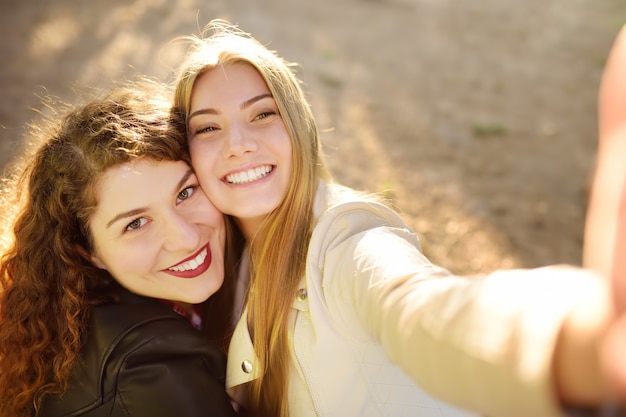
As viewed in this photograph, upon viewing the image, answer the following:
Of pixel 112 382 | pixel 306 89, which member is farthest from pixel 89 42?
pixel 112 382

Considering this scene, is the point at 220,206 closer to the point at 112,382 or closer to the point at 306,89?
the point at 112,382

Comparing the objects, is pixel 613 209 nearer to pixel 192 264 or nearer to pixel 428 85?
pixel 192 264

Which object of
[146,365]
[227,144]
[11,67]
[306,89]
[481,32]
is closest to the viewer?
[146,365]

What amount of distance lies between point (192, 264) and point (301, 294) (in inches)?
19.8

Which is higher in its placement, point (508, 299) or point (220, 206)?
point (508, 299)

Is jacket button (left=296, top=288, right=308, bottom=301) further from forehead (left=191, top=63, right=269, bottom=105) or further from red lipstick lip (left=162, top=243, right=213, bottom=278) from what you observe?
forehead (left=191, top=63, right=269, bottom=105)

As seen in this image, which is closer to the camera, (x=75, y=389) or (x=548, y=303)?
(x=548, y=303)

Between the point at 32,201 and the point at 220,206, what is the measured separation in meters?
0.74

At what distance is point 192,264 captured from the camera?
2174mm

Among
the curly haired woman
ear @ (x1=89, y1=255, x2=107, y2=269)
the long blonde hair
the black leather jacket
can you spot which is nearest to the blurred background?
the long blonde hair

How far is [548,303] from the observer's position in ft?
2.65

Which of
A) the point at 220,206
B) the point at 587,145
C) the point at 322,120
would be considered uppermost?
the point at 220,206

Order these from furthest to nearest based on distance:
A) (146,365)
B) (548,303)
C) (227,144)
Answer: (227,144) → (146,365) → (548,303)

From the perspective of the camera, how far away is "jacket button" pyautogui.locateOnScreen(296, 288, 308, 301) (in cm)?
190
